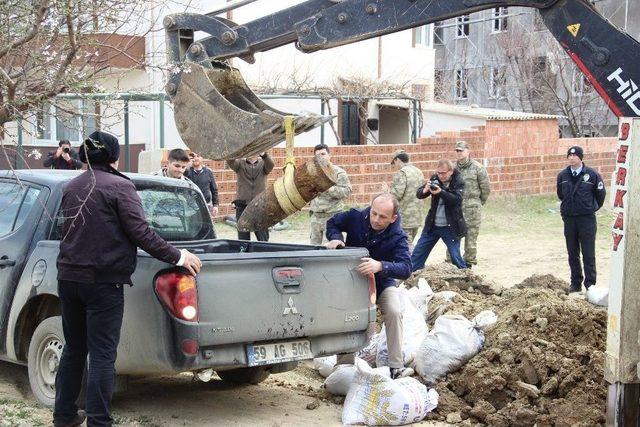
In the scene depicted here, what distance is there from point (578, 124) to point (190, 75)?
32.1 meters

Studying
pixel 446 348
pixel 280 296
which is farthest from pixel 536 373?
pixel 280 296

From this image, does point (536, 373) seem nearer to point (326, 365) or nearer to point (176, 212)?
point (326, 365)

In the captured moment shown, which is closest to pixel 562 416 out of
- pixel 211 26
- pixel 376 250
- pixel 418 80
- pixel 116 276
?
pixel 376 250

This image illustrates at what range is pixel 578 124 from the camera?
37.1 m

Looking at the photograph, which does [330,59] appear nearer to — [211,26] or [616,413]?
[211,26]

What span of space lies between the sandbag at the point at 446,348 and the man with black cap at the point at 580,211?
15.5 ft

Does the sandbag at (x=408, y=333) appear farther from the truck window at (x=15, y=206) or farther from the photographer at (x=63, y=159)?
the photographer at (x=63, y=159)

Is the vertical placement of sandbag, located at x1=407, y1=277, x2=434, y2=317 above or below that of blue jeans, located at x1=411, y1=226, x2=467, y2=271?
below

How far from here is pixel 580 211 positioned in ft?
39.7

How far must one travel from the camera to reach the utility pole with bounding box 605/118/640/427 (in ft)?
18.7

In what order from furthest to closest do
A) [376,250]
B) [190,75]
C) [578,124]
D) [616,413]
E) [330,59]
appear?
1. [578,124]
2. [330,59]
3. [376,250]
4. [190,75]
5. [616,413]

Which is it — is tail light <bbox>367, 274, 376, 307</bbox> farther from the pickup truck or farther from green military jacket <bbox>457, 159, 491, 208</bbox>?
green military jacket <bbox>457, 159, 491, 208</bbox>

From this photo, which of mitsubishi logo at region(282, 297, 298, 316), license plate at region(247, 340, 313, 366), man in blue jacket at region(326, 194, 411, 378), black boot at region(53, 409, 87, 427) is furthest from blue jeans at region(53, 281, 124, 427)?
man in blue jacket at region(326, 194, 411, 378)

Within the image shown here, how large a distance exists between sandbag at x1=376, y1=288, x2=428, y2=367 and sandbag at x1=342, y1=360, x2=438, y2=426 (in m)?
0.82
